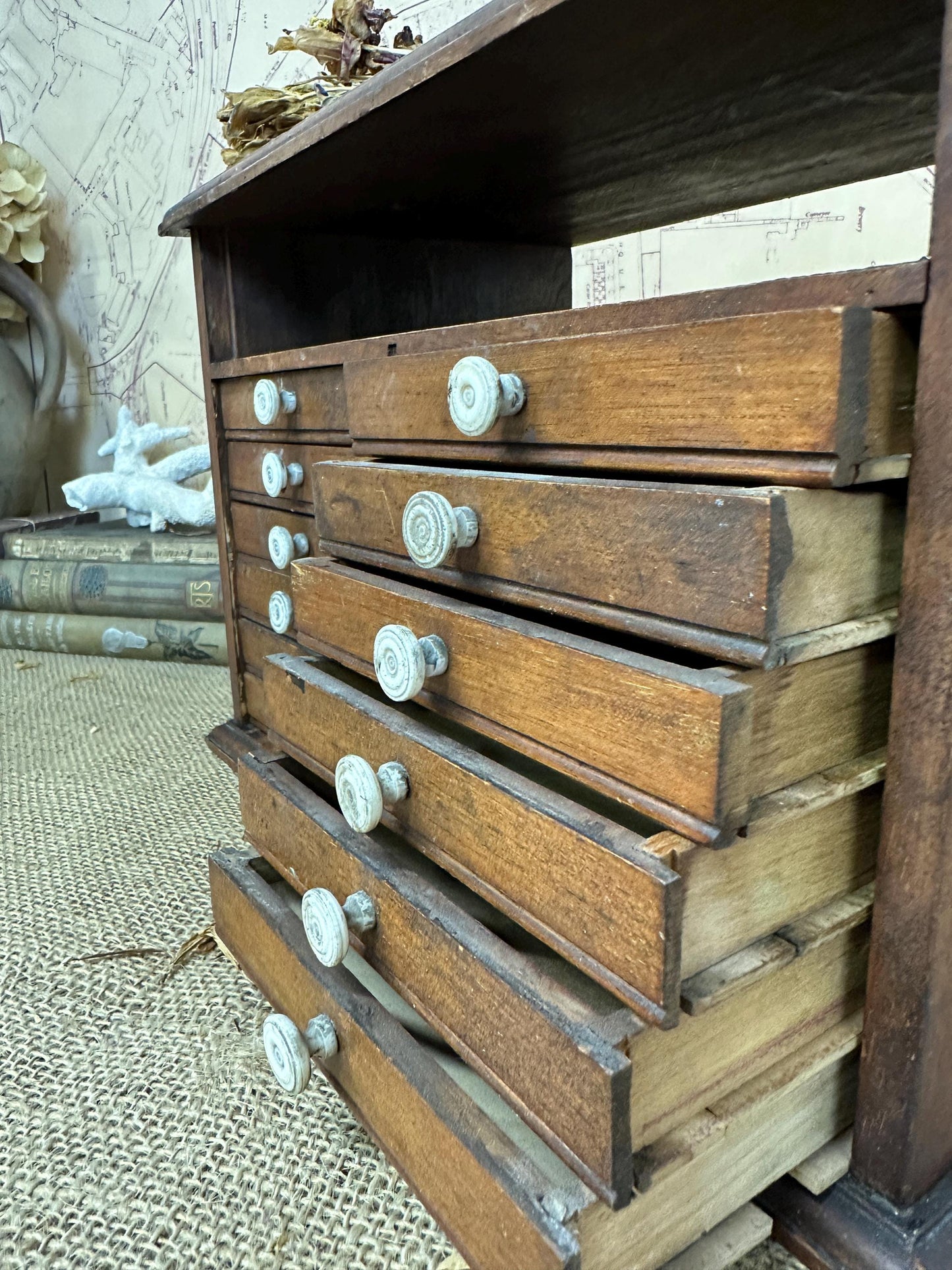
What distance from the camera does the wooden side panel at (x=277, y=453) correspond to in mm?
1007

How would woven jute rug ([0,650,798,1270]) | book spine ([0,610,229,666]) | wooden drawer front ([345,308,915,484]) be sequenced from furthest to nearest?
book spine ([0,610,229,666])
woven jute rug ([0,650,798,1270])
wooden drawer front ([345,308,915,484])

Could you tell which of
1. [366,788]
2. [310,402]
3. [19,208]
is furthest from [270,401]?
[19,208]

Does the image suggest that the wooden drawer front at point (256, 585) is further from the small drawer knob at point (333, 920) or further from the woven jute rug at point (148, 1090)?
the small drawer knob at point (333, 920)

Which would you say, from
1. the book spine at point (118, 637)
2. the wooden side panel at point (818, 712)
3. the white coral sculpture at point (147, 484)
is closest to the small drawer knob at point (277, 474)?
the wooden side panel at point (818, 712)

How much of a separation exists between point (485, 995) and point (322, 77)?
108 cm

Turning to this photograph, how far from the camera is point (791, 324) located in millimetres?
375

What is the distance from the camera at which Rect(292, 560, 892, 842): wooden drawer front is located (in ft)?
1.31

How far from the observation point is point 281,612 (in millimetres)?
1075

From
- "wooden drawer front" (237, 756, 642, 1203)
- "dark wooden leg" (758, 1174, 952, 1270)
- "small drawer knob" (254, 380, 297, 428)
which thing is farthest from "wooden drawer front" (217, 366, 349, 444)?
"dark wooden leg" (758, 1174, 952, 1270)

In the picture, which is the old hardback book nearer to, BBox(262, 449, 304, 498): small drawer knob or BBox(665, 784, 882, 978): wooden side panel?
BBox(262, 449, 304, 498): small drawer knob

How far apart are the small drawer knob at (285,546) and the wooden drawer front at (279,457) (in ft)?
0.12

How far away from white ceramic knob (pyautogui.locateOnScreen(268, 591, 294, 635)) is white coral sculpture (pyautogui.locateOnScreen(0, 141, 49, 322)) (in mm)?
1843

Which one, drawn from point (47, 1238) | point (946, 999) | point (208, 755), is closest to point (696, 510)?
point (946, 999)

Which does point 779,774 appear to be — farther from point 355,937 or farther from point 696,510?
point 355,937
